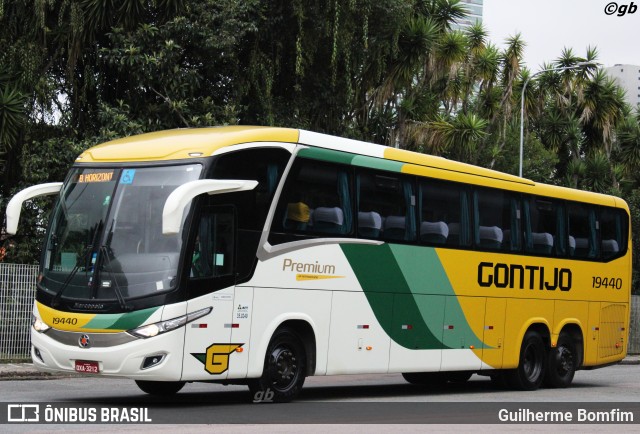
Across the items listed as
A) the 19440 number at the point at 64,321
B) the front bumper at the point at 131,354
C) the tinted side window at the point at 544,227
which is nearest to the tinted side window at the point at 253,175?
the front bumper at the point at 131,354

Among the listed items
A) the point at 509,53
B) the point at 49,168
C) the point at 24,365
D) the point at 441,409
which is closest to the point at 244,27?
the point at 49,168

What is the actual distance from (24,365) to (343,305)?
26.3 feet

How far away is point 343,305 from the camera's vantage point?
15.8m

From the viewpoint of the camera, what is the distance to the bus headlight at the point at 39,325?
13.8 meters

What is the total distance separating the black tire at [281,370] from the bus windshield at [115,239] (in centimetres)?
201

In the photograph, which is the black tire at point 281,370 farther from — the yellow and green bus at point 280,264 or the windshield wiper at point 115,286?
the windshield wiper at point 115,286

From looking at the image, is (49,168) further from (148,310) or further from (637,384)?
(637,384)

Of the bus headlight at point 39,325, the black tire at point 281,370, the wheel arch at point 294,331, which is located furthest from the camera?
the black tire at point 281,370

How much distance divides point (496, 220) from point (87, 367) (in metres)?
8.33

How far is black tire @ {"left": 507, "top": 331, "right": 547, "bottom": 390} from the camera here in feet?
64.5

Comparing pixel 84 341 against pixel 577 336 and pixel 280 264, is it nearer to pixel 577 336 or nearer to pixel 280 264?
pixel 280 264

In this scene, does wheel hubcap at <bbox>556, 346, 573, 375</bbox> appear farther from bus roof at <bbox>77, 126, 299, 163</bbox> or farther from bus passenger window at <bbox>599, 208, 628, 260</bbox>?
bus roof at <bbox>77, 126, 299, 163</bbox>

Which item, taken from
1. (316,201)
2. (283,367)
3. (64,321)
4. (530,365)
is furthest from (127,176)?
(530,365)

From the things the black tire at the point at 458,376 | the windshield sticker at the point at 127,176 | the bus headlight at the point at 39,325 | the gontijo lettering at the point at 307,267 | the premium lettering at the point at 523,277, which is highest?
the windshield sticker at the point at 127,176
